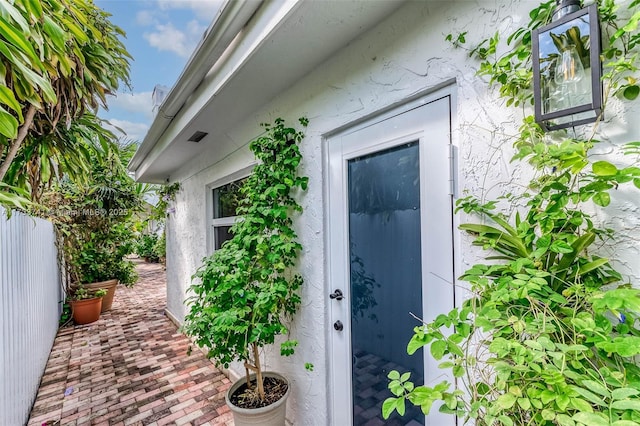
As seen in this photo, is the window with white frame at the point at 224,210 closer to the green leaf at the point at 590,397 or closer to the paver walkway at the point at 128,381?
the paver walkway at the point at 128,381

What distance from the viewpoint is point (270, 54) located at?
5.91 ft

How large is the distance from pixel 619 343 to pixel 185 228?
5204 millimetres

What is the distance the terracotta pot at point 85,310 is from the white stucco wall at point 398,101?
4.67 metres

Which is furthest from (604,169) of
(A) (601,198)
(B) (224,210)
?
(B) (224,210)

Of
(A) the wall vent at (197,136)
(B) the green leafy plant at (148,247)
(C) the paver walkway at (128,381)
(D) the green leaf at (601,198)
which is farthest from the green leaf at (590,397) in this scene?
(B) the green leafy plant at (148,247)

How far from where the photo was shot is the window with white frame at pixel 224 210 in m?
3.49

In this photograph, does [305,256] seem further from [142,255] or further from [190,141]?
[142,255]

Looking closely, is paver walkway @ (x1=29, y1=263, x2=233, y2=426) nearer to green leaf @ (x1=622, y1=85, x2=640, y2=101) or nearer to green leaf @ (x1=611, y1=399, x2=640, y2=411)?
green leaf @ (x1=611, y1=399, x2=640, y2=411)

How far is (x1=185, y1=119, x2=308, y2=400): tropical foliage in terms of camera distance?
2.01m

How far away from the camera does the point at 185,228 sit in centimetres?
482

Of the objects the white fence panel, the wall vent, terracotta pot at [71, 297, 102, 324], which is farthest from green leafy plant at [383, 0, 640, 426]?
terracotta pot at [71, 297, 102, 324]

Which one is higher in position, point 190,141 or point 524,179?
point 190,141

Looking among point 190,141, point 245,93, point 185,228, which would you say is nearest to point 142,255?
point 185,228

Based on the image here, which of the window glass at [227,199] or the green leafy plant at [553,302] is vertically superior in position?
the window glass at [227,199]
